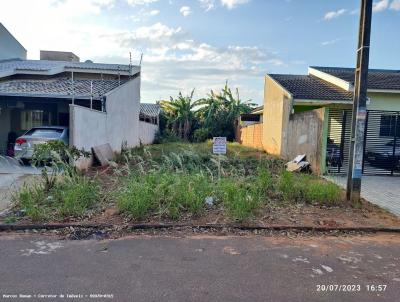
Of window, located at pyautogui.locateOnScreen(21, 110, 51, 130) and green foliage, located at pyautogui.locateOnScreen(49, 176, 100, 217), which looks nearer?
green foliage, located at pyautogui.locateOnScreen(49, 176, 100, 217)

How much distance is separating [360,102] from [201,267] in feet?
16.7

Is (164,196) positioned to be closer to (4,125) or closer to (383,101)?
(383,101)

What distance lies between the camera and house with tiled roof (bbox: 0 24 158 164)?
1193 centimetres

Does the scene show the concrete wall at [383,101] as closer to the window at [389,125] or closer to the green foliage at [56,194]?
the window at [389,125]

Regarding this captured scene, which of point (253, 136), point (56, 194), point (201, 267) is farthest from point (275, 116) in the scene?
point (201, 267)

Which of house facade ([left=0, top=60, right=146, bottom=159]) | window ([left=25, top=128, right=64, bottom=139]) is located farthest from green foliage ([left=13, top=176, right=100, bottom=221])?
window ([left=25, top=128, right=64, bottom=139])

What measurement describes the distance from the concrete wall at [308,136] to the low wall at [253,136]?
6.49m

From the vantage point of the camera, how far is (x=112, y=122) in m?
14.4

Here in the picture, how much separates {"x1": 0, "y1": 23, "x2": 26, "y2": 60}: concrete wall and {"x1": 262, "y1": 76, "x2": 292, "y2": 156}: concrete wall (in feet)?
58.6

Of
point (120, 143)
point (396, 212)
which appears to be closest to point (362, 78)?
point (396, 212)

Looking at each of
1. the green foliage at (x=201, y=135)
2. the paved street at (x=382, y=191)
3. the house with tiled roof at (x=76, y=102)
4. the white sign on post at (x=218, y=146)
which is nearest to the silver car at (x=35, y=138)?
the house with tiled roof at (x=76, y=102)

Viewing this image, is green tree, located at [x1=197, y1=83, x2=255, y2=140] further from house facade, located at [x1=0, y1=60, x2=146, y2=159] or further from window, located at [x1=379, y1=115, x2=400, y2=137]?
window, located at [x1=379, y1=115, x2=400, y2=137]

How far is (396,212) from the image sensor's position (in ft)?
21.8

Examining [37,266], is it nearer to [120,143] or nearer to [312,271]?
[312,271]
